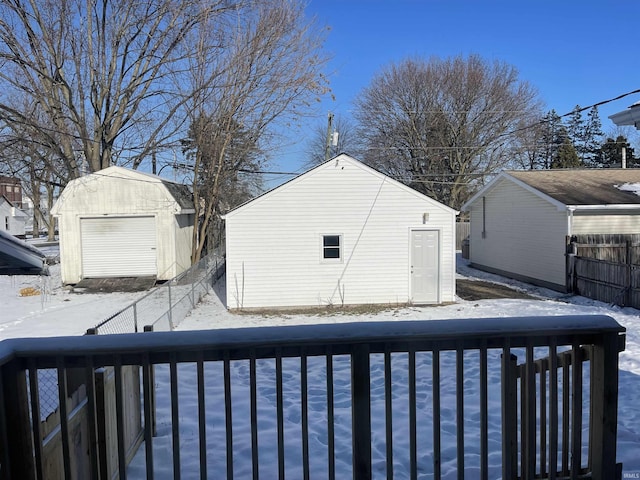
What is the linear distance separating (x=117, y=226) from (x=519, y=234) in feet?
46.7

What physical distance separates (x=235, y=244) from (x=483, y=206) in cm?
1209

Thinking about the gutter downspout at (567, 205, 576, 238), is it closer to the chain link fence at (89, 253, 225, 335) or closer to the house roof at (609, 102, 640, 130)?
the house roof at (609, 102, 640, 130)

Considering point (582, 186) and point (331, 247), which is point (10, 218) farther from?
point (582, 186)

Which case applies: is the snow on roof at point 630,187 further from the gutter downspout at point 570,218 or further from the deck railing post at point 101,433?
the deck railing post at point 101,433

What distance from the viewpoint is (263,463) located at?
3734 millimetres

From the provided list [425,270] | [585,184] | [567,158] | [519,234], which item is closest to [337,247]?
[425,270]

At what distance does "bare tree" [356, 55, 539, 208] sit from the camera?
32625 mm

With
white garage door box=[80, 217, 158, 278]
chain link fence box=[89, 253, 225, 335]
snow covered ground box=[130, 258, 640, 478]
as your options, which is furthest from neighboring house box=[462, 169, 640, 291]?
white garage door box=[80, 217, 158, 278]

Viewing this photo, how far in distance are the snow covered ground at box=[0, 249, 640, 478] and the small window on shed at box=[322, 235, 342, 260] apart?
69.0 inches

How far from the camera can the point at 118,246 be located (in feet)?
57.8

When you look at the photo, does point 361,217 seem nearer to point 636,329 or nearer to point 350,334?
point 636,329

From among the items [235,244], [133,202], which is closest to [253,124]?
[133,202]

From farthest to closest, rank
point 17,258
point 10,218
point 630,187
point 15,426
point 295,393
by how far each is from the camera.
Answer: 1. point 10,218
2. point 630,187
3. point 295,393
4. point 17,258
5. point 15,426

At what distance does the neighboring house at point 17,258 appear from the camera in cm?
224
